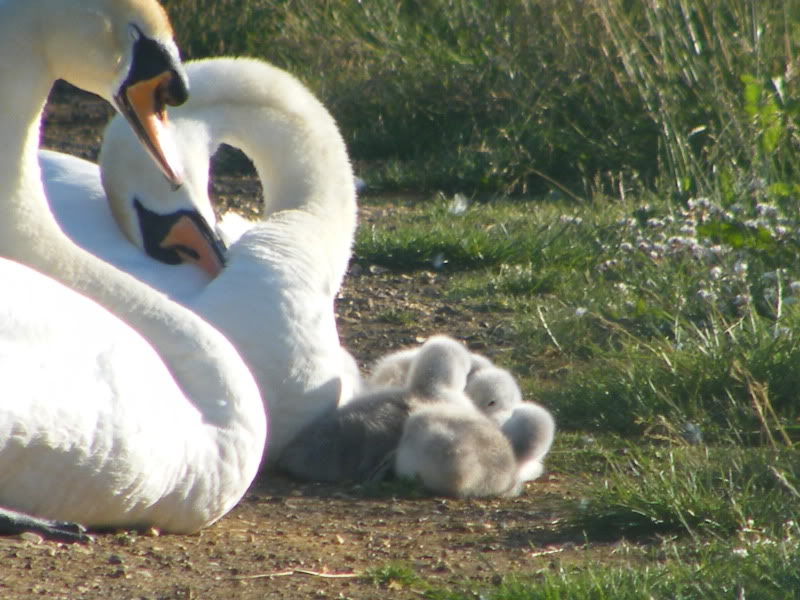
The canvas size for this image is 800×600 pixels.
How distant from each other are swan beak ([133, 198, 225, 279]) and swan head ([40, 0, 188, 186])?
3.08 ft

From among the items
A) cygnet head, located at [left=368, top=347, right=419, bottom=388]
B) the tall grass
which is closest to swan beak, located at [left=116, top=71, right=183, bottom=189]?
cygnet head, located at [left=368, top=347, right=419, bottom=388]

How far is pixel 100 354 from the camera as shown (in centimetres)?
330

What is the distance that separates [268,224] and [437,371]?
0.75 m

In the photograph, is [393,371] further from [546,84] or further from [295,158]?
[546,84]

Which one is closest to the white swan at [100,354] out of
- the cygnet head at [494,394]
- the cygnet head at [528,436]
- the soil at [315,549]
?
the soil at [315,549]

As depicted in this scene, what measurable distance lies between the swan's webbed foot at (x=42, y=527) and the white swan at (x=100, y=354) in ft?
0.10

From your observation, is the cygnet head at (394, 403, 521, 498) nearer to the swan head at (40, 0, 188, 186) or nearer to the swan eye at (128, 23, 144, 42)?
the swan head at (40, 0, 188, 186)

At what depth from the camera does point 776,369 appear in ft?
15.2

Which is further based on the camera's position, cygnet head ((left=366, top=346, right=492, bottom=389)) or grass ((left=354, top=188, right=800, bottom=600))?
cygnet head ((left=366, top=346, right=492, bottom=389))

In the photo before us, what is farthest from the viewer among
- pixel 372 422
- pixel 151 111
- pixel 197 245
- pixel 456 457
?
pixel 197 245

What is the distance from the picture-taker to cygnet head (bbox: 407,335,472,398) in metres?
4.50

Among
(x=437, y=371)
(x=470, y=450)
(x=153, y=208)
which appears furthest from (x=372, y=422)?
(x=153, y=208)

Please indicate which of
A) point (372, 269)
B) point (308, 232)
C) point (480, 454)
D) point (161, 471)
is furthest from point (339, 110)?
point (161, 471)

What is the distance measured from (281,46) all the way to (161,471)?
327 inches
